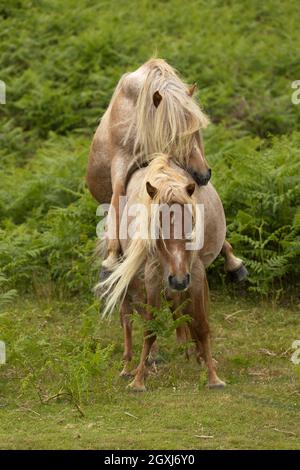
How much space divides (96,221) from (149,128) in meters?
3.28

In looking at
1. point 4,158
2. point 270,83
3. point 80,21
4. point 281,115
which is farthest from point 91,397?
point 80,21

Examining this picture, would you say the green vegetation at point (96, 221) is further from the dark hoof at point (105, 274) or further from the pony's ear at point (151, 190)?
the pony's ear at point (151, 190)

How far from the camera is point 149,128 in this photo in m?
8.42

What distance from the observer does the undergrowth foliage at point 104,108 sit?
11094mm

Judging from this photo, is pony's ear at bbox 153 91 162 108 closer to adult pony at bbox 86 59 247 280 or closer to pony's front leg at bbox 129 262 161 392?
adult pony at bbox 86 59 247 280

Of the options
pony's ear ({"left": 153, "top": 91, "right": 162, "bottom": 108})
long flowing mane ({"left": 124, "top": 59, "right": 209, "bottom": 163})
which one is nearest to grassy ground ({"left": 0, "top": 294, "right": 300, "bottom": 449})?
long flowing mane ({"left": 124, "top": 59, "right": 209, "bottom": 163})

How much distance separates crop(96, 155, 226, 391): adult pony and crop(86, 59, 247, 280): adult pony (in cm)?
13

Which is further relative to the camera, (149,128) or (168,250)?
(149,128)

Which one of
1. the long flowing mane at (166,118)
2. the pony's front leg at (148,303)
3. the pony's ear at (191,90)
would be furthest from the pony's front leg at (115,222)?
the pony's ear at (191,90)

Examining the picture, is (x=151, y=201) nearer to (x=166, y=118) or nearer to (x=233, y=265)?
(x=166, y=118)

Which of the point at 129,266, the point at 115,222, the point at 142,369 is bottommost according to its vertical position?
the point at 142,369

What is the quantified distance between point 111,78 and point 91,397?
388 inches

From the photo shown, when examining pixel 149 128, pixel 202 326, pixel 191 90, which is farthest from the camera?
pixel 191 90

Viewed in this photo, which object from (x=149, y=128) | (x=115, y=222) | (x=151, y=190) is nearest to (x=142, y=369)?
(x=115, y=222)
